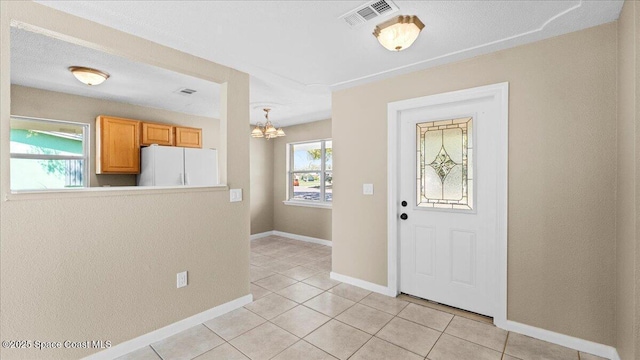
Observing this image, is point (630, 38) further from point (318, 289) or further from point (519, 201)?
point (318, 289)

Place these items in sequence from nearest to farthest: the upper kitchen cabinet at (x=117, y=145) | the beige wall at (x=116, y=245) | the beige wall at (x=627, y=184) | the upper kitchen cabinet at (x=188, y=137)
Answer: the beige wall at (x=627, y=184) → the beige wall at (x=116, y=245) → the upper kitchen cabinet at (x=117, y=145) → the upper kitchen cabinet at (x=188, y=137)

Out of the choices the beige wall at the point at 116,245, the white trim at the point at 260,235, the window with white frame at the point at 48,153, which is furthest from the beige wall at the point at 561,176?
the window with white frame at the point at 48,153

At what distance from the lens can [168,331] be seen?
7.66 ft

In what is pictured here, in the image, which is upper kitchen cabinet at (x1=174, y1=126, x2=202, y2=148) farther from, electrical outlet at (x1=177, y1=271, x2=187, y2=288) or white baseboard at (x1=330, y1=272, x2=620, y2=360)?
white baseboard at (x1=330, y1=272, x2=620, y2=360)

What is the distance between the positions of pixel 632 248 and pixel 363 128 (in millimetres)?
2415

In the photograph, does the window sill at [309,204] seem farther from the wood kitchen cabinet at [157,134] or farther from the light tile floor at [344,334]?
the wood kitchen cabinet at [157,134]

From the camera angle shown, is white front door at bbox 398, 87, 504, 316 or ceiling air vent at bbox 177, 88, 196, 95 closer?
white front door at bbox 398, 87, 504, 316

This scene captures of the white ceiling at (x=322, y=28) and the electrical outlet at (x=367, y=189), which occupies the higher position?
the white ceiling at (x=322, y=28)

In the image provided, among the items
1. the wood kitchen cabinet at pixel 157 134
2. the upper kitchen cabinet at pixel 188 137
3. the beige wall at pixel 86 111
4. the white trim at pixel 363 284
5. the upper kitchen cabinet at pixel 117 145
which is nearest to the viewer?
the white trim at pixel 363 284

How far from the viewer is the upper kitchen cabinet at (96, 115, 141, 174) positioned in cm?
393

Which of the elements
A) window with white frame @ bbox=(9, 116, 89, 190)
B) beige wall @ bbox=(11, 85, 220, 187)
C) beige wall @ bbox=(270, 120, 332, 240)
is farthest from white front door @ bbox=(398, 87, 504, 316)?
window with white frame @ bbox=(9, 116, 89, 190)

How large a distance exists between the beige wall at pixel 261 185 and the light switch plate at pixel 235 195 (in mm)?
3185

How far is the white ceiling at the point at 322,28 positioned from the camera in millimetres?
1848

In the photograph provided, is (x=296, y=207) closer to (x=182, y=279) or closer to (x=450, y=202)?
(x=182, y=279)
